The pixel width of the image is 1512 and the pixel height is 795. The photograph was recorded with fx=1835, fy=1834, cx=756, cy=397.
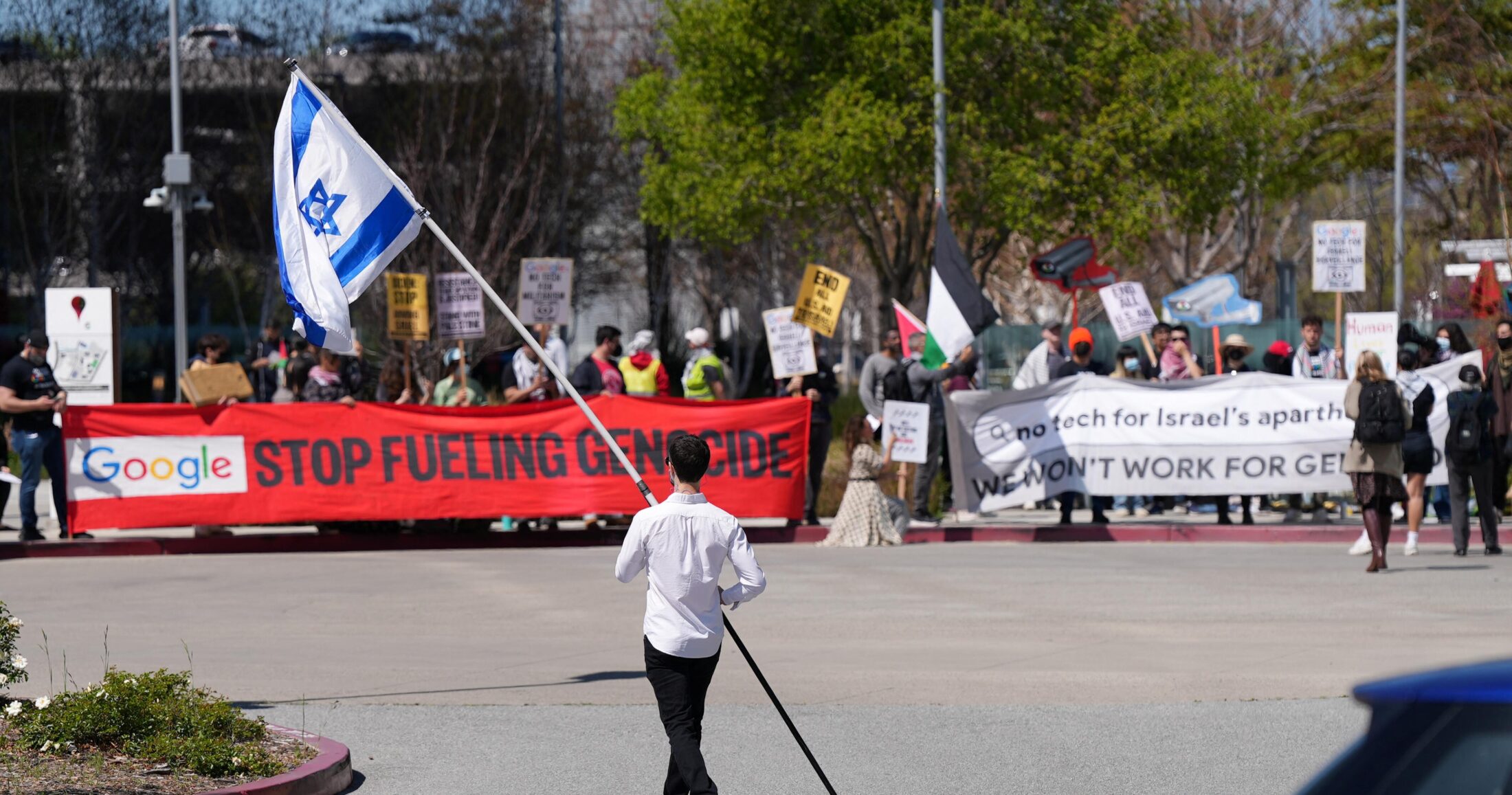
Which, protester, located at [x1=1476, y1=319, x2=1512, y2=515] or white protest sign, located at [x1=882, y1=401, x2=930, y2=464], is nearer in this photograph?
protester, located at [x1=1476, y1=319, x2=1512, y2=515]

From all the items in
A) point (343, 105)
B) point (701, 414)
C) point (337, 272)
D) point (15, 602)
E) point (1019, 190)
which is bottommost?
point (15, 602)

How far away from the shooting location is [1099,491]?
18.0 meters

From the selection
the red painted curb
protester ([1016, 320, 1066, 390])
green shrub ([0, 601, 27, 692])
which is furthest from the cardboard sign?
green shrub ([0, 601, 27, 692])

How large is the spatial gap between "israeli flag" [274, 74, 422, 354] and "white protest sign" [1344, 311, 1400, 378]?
12.9m

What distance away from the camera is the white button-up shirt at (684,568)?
644 cm

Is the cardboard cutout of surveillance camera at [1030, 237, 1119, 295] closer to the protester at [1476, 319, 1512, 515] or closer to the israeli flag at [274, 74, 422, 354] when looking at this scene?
the protester at [1476, 319, 1512, 515]

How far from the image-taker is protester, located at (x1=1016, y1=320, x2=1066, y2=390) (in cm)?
1959

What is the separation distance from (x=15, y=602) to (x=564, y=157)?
25.5 metres

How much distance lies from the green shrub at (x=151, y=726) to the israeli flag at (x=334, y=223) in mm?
2011

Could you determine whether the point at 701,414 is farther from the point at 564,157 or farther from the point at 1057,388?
the point at 564,157

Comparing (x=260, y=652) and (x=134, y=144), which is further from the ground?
(x=134, y=144)

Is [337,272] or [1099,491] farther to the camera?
[1099,491]

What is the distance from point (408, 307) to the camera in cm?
1925

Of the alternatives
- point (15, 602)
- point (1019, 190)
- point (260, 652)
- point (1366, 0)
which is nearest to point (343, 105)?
point (1019, 190)
